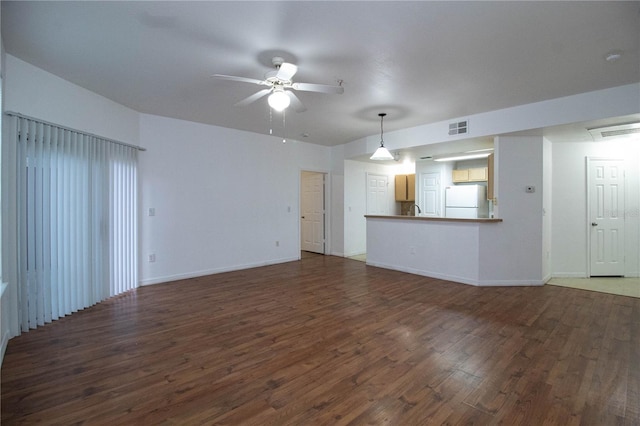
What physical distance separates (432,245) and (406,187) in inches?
128

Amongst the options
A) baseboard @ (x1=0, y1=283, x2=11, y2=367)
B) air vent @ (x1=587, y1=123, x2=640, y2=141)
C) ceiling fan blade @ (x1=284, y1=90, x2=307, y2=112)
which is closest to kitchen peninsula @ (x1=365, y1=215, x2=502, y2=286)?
air vent @ (x1=587, y1=123, x2=640, y2=141)

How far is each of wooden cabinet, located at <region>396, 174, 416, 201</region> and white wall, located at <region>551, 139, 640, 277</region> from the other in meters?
3.35

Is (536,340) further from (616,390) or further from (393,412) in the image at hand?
(393,412)

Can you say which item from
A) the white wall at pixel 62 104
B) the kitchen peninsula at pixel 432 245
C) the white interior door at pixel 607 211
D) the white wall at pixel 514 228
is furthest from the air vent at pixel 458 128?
the white wall at pixel 62 104

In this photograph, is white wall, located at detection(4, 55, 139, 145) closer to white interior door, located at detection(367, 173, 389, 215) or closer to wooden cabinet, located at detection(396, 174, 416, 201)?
white interior door, located at detection(367, 173, 389, 215)

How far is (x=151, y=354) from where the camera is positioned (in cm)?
253

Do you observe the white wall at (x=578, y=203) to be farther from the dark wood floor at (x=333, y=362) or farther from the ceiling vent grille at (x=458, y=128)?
the ceiling vent grille at (x=458, y=128)

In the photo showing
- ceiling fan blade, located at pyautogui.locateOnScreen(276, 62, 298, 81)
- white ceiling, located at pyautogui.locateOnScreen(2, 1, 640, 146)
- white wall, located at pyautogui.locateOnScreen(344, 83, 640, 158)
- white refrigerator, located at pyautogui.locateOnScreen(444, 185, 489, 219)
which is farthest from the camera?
white refrigerator, located at pyautogui.locateOnScreen(444, 185, 489, 219)

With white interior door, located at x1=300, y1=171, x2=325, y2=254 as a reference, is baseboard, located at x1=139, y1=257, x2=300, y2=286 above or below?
below

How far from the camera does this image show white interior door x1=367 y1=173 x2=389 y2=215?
7667 millimetres

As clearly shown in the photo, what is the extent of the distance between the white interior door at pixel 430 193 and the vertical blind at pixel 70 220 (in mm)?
6572

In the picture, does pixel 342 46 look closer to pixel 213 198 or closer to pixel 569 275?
pixel 213 198

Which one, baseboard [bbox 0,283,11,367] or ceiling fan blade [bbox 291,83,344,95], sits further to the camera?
ceiling fan blade [bbox 291,83,344,95]

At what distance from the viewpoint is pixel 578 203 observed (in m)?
5.04
